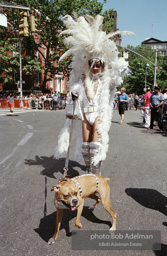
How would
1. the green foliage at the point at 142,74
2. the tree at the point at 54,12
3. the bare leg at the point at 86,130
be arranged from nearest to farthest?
1. the bare leg at the point at 86,130
2. the tree at the point at 54,12
3. the green foliage at the point at 142,74

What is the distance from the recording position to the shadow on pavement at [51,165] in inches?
168

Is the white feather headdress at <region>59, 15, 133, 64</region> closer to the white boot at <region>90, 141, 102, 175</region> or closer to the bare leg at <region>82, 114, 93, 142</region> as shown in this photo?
the bare leg at <region>82, 114, 93, 142</region>

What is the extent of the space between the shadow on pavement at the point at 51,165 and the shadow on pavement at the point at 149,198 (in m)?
1.19

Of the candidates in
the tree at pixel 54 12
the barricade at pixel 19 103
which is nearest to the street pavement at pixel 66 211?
the barricade at pixel 19 103

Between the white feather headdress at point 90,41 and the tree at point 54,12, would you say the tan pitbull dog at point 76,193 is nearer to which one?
the white feather headdress at point 90,41

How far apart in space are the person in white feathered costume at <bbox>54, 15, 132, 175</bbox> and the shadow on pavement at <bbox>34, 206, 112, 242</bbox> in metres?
0.76

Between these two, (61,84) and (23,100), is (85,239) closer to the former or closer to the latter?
(23,100)

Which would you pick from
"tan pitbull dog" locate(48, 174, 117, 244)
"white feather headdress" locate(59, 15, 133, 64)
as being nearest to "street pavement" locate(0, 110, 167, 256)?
"tan pitbull dog" locate(48, 174, 117, 244)

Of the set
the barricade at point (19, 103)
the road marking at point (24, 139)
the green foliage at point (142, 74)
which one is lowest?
the road marking at point (24, 139)

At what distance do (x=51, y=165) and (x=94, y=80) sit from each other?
2117mm

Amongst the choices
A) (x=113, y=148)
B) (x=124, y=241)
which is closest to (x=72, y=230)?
(x=124, y=241)

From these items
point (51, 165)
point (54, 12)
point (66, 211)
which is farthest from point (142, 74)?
point (66, 211)

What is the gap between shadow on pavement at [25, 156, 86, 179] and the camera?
4258 mm

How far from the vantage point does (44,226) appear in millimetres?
2615
